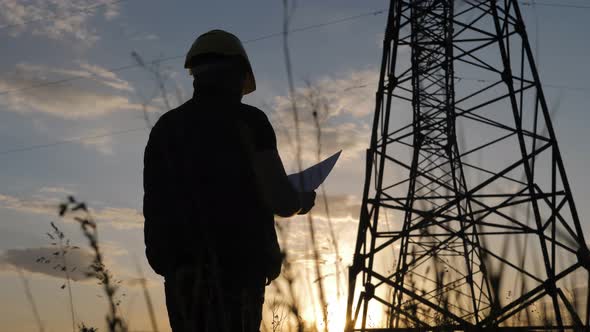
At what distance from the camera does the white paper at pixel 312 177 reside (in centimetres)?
264

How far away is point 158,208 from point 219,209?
0.27 meters

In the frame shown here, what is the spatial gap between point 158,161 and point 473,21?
729 cm

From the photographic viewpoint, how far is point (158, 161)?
259 centimetres

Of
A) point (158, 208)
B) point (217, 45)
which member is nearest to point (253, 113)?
point (217, 45)

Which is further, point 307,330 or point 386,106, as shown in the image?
point 386,106

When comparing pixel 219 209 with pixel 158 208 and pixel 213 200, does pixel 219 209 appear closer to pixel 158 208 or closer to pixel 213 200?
pixel 213 200

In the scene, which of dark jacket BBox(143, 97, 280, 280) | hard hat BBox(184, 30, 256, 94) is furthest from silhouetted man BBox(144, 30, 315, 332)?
hard hat BBox(184, 30, 256, 94)

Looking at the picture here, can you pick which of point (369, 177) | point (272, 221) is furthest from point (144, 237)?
point (369, 177)

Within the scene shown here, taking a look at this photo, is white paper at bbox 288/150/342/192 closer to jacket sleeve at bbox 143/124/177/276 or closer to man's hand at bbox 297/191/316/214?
man's hand at bbox 297/191/316/214

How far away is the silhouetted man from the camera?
2398 millimetres

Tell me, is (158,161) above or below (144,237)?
above

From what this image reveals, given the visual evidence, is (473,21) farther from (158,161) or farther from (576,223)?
(158,161)

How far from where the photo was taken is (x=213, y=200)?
2.42 m

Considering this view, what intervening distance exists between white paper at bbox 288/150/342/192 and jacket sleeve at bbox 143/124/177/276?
515mm
